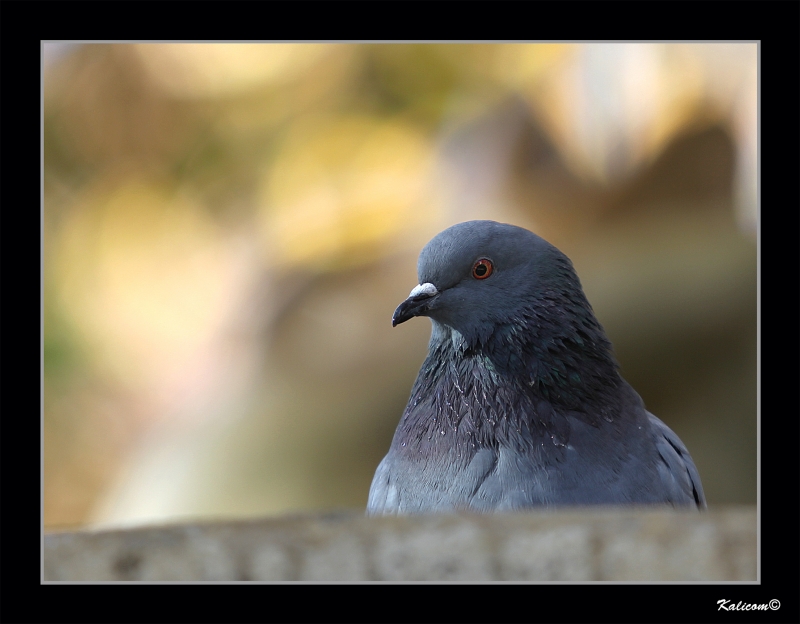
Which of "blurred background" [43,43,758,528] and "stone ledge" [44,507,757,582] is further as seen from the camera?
"blurred background" [43,43,758,528]

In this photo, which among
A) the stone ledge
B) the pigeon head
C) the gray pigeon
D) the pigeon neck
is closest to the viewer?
the stone ledge

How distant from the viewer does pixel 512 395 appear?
3.29 meters

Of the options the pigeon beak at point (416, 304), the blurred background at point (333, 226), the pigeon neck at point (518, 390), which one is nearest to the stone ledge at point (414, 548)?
the pigeon neck at point (518, 390)

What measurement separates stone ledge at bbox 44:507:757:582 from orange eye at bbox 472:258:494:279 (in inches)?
69.1

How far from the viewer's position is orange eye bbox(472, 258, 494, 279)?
337 centimetres

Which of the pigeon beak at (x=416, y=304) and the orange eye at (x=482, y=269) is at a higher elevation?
the orange eye at (x=482, y=269)

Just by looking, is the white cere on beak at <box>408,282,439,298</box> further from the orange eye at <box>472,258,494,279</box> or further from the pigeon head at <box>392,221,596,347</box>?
the orange eye at <box>472,258,494,279</box>

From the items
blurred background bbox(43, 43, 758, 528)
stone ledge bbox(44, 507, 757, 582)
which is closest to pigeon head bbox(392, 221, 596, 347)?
stone ledge bbox(44, 507, 757, 582)

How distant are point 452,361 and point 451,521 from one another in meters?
1.87

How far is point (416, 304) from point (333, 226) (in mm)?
4434

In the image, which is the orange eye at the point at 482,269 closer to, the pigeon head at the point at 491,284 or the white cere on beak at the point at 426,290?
the pigeon head at the point at 491,284

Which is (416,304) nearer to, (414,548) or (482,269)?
(482,269)

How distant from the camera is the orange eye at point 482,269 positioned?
11.0ft

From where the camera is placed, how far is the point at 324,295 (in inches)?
304
